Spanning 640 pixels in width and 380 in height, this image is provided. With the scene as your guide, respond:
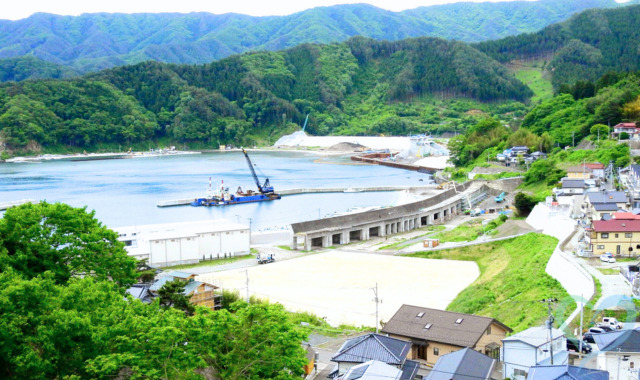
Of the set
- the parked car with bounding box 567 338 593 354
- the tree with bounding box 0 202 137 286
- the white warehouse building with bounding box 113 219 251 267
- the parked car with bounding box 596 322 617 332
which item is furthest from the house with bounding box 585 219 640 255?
the white warehouse building with bounding box 113 219 251 267

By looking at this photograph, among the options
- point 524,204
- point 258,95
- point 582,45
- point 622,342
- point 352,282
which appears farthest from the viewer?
point 582,45

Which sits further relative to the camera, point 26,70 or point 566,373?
point 26,70

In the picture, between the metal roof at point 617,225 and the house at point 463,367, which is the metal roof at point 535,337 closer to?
the house at point 463,367

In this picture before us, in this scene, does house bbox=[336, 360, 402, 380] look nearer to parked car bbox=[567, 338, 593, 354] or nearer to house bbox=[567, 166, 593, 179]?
parked car bbox=[567, 338, 593, 354]

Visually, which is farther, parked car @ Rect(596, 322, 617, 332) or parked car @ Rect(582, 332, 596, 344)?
parked car @ Rect(596, 322, 617, 332)

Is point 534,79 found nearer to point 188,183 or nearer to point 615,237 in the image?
point 188,183

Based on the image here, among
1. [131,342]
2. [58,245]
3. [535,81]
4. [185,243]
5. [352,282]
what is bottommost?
[352,282]

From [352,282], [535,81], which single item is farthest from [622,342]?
[535,81]
